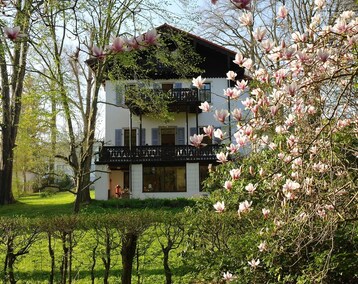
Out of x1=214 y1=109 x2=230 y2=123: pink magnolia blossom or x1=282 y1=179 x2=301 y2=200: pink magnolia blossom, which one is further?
x1=282 y1=179 x2=301 y2=200: pink magnolia blossom

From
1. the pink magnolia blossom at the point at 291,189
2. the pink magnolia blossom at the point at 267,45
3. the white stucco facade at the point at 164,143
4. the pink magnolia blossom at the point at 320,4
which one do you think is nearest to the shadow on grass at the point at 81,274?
the pink magnolia blossom at the point at 291,189

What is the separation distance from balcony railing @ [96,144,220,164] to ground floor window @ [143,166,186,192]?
0.91 metres

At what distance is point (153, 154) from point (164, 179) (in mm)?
1729

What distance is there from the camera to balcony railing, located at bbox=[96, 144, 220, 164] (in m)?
24.4

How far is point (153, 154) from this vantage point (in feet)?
80.8

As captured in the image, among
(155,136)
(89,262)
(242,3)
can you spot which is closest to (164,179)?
(155,136)

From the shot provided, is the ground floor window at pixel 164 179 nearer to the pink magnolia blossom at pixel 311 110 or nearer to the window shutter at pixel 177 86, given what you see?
the window shutter at pixel 177 86

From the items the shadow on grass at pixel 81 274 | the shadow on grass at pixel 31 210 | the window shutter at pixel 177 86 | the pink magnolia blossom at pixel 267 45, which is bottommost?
the shadow on grass at pixel 31 210

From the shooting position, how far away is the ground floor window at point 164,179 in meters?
24.9

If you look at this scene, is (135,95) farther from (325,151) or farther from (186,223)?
(325,151)

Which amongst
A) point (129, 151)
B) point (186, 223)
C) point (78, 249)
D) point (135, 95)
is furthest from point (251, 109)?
point (129, 151)

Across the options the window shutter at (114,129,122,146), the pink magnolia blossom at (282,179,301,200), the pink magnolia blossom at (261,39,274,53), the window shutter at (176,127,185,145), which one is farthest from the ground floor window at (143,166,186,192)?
the pink magnolia blossom at (261,39,274,53)

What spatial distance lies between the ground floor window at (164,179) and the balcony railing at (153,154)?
91 cm

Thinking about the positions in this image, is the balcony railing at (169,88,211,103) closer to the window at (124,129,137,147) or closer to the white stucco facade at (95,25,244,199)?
the white stucco facade at (95,25,244,199)
